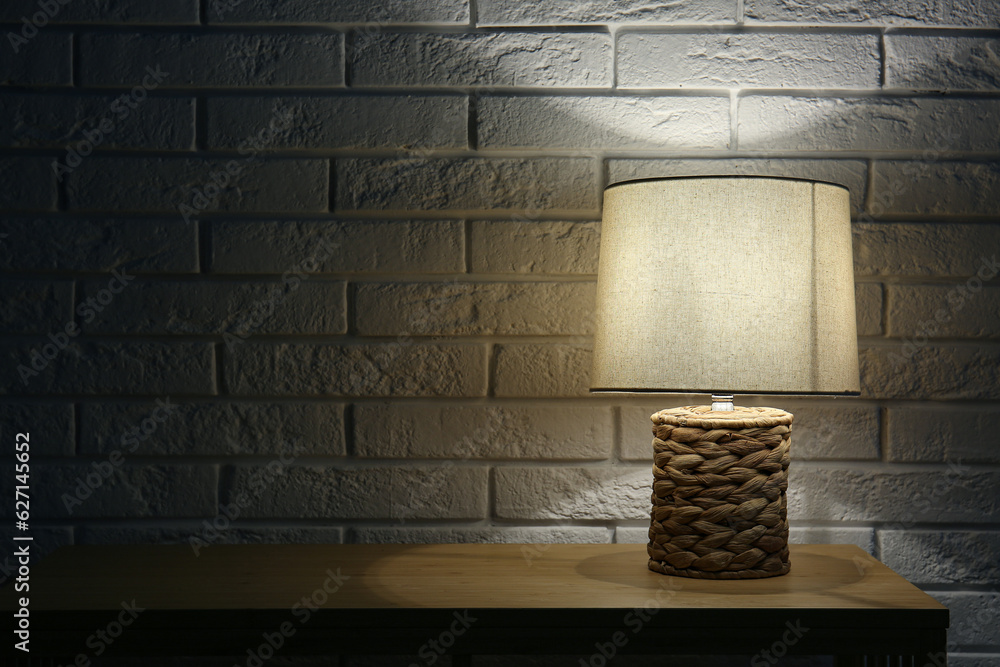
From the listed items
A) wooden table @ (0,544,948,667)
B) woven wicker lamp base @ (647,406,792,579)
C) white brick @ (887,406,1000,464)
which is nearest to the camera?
wooden table @ (0,544,948,667)

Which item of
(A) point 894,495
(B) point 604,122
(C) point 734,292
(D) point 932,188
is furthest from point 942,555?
(B) point 604,122

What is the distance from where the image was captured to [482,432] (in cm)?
141

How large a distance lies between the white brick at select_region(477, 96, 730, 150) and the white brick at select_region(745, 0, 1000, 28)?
187 mm

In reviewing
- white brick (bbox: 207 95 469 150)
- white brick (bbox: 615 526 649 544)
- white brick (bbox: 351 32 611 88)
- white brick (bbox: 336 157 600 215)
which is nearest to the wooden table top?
white brick (bbox: 615 526 649 544)

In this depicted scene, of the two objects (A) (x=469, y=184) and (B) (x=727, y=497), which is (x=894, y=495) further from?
(A) (x=469, y=184)

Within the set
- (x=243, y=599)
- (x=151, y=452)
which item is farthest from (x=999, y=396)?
(x=151, y=452)

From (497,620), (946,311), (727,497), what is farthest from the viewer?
(946,311)

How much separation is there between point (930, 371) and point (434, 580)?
0.97m

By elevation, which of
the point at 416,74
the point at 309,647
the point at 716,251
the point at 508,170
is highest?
the point at 416,74

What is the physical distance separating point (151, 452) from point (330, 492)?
1.09 feet

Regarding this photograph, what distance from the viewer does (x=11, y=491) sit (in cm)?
140

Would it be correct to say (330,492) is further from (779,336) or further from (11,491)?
(779,336)

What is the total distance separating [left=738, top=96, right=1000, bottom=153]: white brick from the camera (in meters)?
1.41

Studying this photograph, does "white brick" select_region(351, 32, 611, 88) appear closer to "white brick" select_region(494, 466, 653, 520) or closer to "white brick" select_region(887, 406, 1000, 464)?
"white brick" select_region(494, 466, 653, 520)
